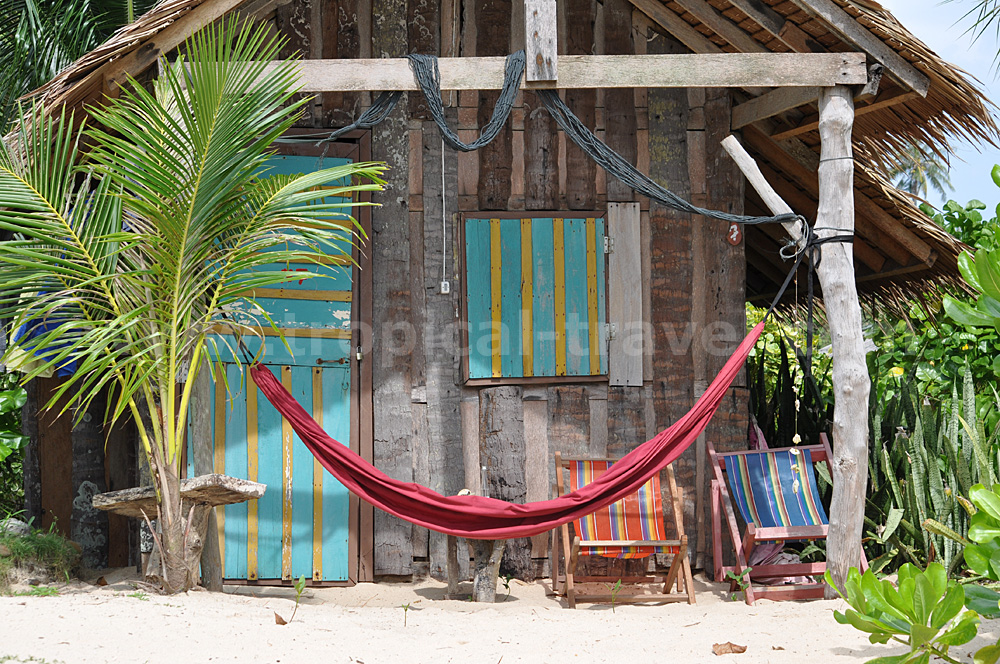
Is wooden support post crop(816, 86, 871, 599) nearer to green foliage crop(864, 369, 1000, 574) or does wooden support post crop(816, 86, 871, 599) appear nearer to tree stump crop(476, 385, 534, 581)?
green foliage crop(864, 369, 1000, 574)

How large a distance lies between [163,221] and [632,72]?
2.13 metres

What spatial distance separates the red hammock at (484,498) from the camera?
3789 millimetres

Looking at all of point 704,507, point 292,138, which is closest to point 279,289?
point 292,138

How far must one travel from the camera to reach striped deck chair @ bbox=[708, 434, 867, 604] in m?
4.03

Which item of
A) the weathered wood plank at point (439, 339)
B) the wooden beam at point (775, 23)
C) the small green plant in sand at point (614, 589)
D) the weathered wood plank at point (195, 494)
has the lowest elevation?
the small green plant in sand at point (614, 589)

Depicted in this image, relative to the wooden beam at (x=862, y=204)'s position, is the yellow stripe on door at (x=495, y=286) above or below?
below

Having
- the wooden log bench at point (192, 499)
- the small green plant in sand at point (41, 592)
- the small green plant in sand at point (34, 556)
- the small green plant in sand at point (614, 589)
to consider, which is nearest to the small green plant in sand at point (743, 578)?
the small green plant in sand at point (614, 589)

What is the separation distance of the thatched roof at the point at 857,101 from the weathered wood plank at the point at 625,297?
3.03 feet

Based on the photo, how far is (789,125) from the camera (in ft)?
15.5

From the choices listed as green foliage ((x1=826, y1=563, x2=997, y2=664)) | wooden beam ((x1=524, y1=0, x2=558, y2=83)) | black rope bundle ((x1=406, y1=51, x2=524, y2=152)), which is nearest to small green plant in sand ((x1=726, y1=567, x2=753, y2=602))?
green foliage ((x1=826, y1=563, x2=997, y2=664))

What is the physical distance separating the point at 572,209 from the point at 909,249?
1956mm

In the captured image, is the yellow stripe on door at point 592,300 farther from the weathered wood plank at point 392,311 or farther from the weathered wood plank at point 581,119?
the weathered wood plank at point 392,311

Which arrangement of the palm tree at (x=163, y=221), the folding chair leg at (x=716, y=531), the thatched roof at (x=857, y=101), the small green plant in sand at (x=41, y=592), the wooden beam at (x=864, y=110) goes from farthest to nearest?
the folding chair leg at (x=716, y=531) < the wooden beam at (x=864, y=110) < the thatched roof at (x=857, y=101) < the small green plant in sand at (x=41, y=592) < the palm tree at (x=163, y=221)

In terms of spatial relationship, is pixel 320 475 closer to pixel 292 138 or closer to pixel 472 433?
pixel 472 433
